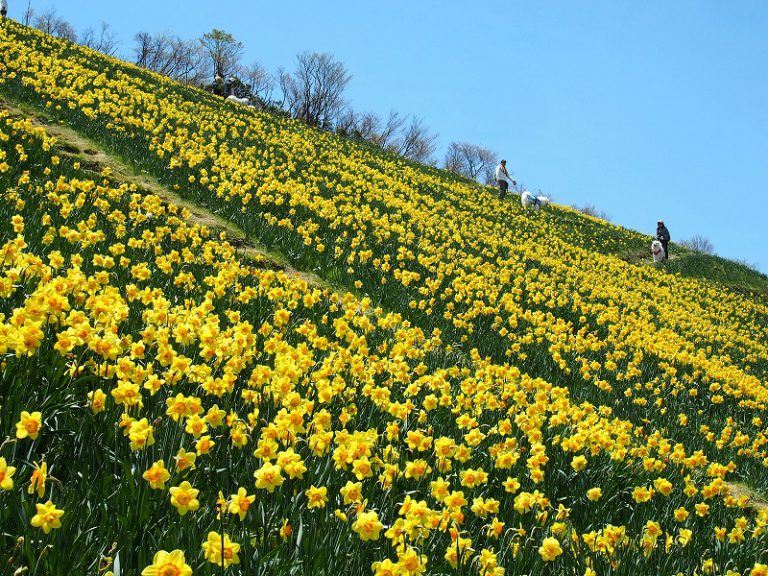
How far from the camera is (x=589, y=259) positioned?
2091 centimetres

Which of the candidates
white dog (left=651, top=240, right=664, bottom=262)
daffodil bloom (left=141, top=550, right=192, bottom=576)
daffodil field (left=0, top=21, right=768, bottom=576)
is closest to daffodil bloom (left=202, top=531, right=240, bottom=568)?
daffodil field (left=0, top=21, right=768, bottom=576)

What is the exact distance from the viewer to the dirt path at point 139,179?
9750 mm

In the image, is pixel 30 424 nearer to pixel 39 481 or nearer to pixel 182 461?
pixel 39 481

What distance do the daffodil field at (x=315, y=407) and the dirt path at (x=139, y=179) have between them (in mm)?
265

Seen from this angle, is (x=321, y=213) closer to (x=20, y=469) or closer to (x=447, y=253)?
(x=447, y=253)

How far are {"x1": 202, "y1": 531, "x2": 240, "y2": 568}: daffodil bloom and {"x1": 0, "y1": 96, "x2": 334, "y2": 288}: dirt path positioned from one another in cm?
736

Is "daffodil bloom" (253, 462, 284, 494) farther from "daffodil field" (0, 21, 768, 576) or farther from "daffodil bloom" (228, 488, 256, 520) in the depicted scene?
"daffodil bloom" (228, 488, 256, 520)

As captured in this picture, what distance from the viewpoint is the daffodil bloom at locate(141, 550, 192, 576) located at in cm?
170

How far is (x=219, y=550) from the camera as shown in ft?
6.51

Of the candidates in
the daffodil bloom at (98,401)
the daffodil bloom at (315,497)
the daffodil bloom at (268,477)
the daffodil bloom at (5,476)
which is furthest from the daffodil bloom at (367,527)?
the daffodil bloom at (98,401)

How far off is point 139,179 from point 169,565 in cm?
1106

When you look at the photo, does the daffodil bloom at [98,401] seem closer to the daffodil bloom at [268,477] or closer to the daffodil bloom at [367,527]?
the daffodil bloom at [268,477]

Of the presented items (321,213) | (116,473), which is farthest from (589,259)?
(116,473)

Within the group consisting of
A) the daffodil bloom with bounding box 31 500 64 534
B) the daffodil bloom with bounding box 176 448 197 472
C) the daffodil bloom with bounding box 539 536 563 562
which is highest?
the daffodil bloom with bounding box 176 448 197 472
